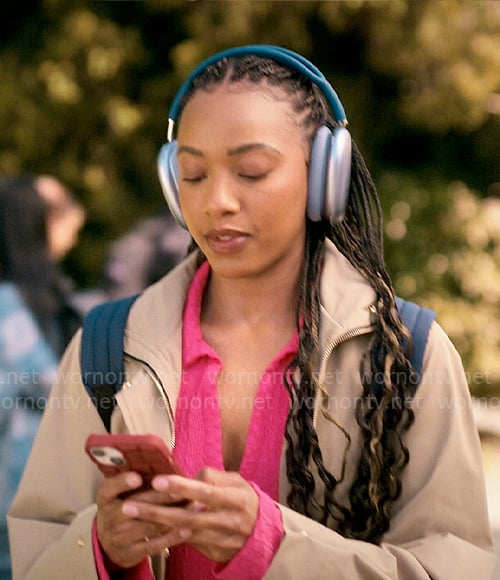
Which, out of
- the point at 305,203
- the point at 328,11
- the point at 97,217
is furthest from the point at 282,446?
the point at 97,217

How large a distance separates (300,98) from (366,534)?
2.93ft

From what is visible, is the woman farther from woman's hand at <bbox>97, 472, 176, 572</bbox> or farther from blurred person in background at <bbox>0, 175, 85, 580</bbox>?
blurred person in background at <bbox>0, 175, 85, 580</bbox>

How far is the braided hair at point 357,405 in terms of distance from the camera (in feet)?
6.63

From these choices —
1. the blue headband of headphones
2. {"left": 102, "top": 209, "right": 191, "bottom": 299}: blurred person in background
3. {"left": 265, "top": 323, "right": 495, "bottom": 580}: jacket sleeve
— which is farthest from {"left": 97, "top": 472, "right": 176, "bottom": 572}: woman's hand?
{"left": 102, "top": 209, "right": 191, "bottom": 299}: blurred person in background

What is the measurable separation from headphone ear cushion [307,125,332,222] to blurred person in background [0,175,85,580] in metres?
1.95

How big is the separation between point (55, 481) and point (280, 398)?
50 centimetres

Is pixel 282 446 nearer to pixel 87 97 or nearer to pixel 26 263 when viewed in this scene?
pixel 26 263

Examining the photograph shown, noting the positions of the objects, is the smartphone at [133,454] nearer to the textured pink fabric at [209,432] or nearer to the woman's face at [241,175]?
the textured pink fabric at [209,432]

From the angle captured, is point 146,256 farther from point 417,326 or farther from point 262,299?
point 417,326

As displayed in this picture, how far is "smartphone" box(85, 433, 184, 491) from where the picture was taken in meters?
1.73

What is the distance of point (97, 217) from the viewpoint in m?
8.38

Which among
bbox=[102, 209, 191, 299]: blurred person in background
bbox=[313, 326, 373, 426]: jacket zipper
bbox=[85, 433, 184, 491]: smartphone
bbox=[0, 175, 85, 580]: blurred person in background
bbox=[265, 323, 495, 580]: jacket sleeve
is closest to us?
bbox=[85, 433, 184, 491]: smartphone

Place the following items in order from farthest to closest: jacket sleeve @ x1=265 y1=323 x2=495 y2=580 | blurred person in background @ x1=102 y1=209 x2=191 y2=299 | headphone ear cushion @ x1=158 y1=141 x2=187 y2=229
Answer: blurred person in background @ x1=102 y1=209 x2=191 y2=299 → headphone ear cushion @ x1=158 y1=141 x2=187 y2=229 → jacket sleeve @ x1=265 y1=323 x2=495 y2=580

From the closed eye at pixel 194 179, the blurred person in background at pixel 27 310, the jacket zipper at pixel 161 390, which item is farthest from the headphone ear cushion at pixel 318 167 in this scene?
the blurred person in background at pixel 27 310
